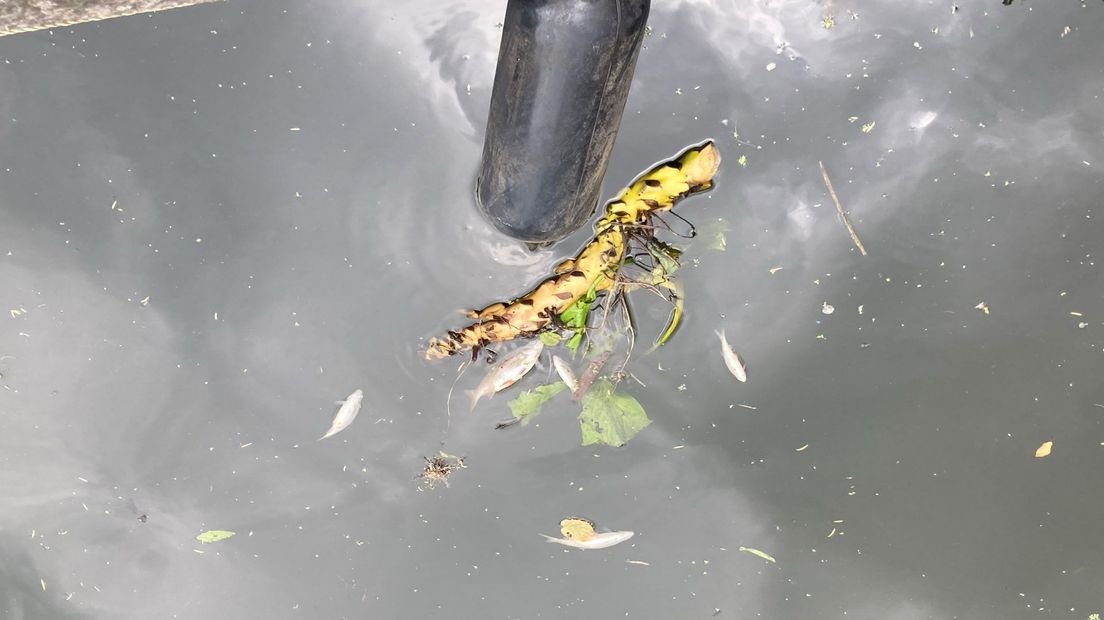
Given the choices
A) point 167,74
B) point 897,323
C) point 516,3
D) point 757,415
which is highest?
point 516,3

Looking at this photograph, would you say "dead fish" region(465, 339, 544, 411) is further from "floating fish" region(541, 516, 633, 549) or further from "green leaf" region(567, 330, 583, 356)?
"floating fish" region(541, 516, 633, 549)

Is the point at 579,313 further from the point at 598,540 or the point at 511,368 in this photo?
the point at 598,540

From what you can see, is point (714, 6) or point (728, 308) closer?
point (714, 6)

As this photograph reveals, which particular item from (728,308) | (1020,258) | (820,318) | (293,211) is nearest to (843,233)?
(820,318)

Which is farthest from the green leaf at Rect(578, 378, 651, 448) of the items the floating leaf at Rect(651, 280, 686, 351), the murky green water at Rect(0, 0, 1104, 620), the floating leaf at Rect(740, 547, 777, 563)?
the floating leaf at Rect(740, 547, 777, 563)

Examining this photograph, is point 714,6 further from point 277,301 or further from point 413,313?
point 277,301

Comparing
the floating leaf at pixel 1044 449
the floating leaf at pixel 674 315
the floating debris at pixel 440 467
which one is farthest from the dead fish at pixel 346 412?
the floating leaf at pixel 1044 449
